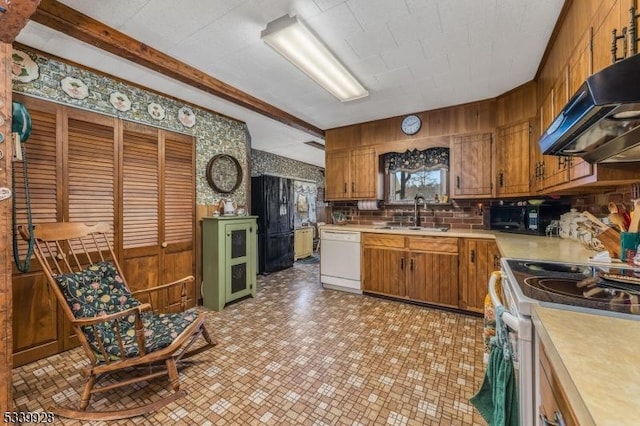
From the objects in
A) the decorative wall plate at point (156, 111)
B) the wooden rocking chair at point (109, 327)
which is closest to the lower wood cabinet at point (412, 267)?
the wooden rocking chair at point (109, 327)

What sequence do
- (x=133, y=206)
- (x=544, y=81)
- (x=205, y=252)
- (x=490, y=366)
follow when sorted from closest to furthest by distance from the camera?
1. (x=490, y=366)
2. (x=544, y=81)
3. (x=133, y=206)
4. (x=205, y=252)

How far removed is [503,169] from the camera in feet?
10.5

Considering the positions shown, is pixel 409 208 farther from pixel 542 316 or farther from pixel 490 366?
pixel 542 316

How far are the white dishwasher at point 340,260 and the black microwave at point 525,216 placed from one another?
1.74 m

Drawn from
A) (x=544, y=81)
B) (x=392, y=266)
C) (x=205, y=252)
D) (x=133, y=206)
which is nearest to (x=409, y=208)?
(x=392, y=266)

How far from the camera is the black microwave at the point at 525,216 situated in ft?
9.50

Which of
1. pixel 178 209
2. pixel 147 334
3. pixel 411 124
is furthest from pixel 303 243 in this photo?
pixel 147 334

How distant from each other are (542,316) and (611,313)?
0.22 meters

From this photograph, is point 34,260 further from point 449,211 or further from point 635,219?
point 449,211

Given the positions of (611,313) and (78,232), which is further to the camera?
(78,232)

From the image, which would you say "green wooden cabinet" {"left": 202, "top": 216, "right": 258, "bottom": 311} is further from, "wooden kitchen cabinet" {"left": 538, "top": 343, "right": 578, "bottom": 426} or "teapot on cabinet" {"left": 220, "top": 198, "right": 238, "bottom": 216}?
"wooden kitchen cabinet" {"left": 538, "top": 343, "right": 578, "bottom": 426}

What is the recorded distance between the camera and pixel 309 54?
2.22m

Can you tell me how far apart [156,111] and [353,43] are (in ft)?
7.58

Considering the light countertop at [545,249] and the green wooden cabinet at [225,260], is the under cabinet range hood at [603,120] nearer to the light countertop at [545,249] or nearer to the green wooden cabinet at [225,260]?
the light countertop at [545,249]
